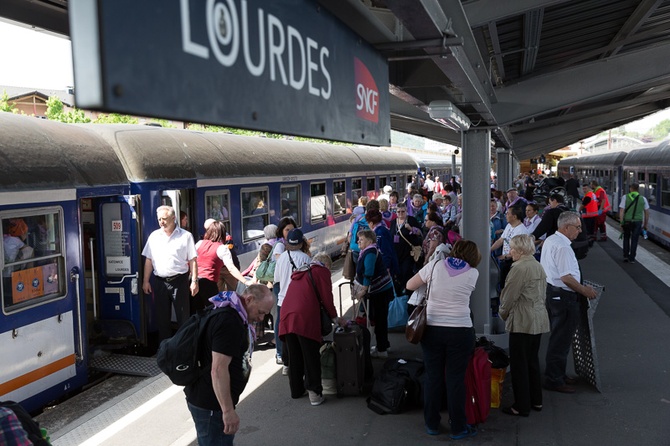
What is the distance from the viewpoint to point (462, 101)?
6516 millimetres

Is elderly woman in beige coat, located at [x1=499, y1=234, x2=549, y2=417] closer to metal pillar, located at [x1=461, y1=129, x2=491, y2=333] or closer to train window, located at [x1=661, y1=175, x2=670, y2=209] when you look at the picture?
metal pillar, located at [x1=461, y1=129, x2=491, y2=333]

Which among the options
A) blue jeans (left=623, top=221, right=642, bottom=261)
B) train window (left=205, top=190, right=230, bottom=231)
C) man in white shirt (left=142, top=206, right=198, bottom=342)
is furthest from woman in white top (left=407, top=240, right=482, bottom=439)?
blue jeans (left=623, top=221, right=642, bottom=261)

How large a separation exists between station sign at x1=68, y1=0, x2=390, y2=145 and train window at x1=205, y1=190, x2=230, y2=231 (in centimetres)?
660

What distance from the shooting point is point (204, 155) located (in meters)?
9.15

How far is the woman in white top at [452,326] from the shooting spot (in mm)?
5023

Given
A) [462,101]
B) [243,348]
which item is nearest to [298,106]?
[243,348]

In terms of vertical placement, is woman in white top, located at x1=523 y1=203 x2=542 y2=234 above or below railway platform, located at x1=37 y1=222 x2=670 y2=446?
above

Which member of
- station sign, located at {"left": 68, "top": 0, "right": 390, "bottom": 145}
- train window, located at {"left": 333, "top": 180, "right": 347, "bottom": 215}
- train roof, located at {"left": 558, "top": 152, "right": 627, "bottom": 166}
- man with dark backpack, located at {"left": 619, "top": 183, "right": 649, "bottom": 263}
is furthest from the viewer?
train roof, located at {"left": 558, "top": 152, "right": 627, "bottom": 166}

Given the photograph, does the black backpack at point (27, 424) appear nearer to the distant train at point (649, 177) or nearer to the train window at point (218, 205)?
the train window at point (218, 205)

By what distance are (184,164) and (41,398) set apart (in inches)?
142

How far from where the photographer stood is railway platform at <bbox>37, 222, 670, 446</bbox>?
17.3 feet

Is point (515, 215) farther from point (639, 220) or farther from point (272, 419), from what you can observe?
point (639, 220)

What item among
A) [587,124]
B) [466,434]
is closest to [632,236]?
[587,124]

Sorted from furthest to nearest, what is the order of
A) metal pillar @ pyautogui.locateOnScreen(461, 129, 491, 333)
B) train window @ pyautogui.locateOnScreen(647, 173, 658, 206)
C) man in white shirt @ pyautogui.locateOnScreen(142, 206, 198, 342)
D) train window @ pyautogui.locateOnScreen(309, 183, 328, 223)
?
1. train window @ pyautogui.locateOnScreen(647, 173, 658, 206)
2. train window @ pyautogui.locateOnScreen(309, 183, 328, 223)
3. metal pillar @ pyautogui.locateOnScreen(461, 129, 491, 333)
4. man in white shirt @ pyautogui.locateOnScreen(142, 206, 198, 342)
